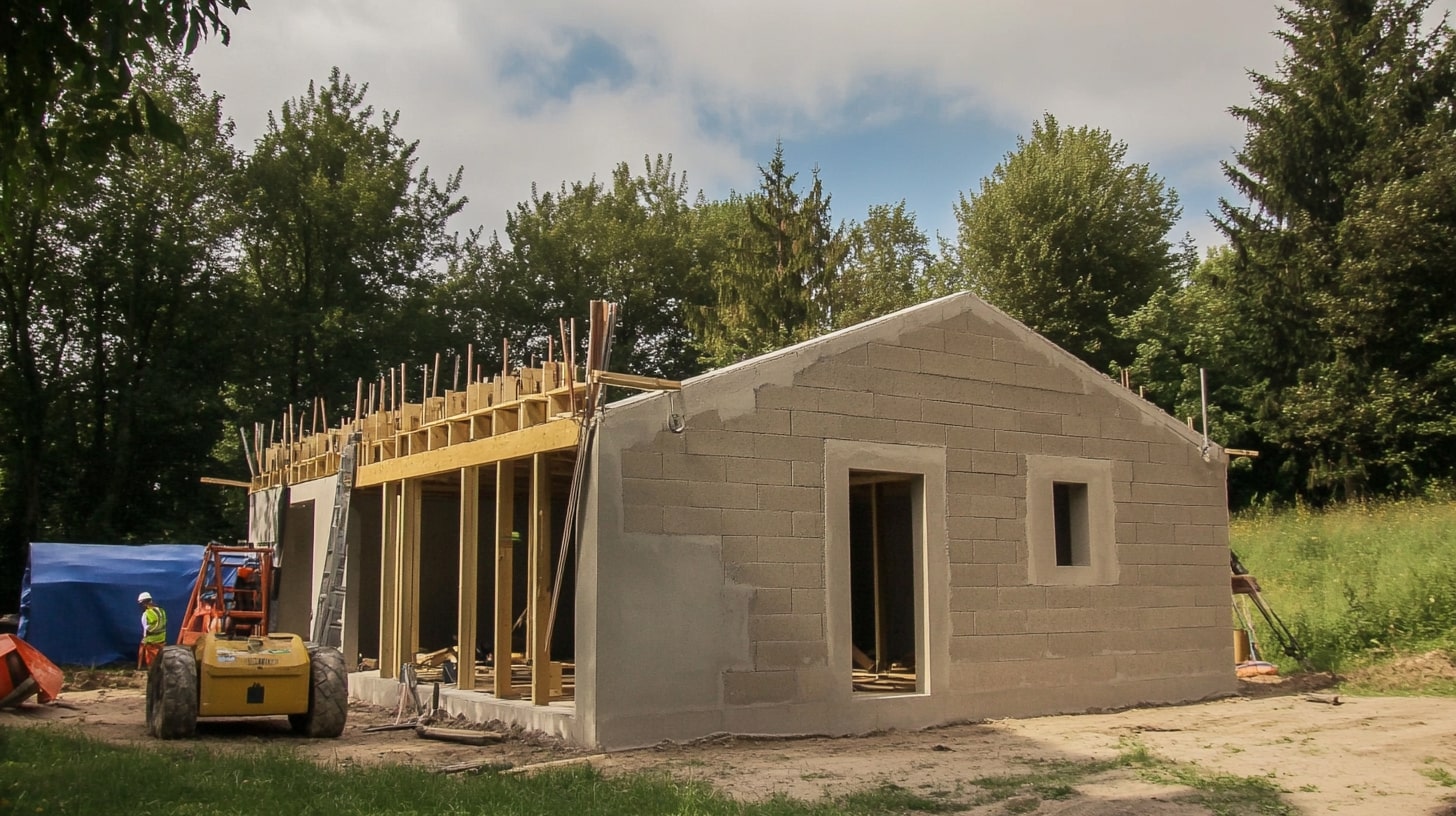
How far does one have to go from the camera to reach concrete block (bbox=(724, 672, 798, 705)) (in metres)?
11.2

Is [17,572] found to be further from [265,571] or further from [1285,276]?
[1285,276]

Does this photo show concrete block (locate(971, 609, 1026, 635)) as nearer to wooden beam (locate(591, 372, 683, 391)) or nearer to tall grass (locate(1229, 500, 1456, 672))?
wooden beam (locate(591, 372, 683, 391))

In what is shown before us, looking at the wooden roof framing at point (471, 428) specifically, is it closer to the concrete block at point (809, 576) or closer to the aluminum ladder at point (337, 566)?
the aluminum ladder at point (337, 566)

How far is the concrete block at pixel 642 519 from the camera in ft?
35.5

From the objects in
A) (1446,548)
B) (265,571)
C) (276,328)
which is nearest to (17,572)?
(276,328)

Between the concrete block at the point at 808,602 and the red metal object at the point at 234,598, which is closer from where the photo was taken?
the concrete block at the point at 808,602

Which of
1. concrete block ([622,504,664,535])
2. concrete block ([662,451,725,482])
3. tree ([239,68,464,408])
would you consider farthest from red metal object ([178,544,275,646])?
tree ([239,68,464,408])

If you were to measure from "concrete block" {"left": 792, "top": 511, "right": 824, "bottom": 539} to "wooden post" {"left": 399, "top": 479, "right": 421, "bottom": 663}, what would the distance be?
5.14 metres

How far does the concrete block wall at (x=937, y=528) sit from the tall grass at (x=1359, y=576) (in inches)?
171

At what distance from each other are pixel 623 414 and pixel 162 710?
212 inches

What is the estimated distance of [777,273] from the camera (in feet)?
120

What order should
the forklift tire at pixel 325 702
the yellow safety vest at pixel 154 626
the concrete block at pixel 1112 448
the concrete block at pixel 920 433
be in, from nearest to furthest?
the forklift tire at pixel 325 702, the concrete block at pixel 920 433, the concrete block at pixel 1112 448, the yellow safety vest at pixel 154 626

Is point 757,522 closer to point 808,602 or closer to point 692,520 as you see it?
point 692,520

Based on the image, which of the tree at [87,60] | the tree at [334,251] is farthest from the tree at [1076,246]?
the tree at [87,60]
